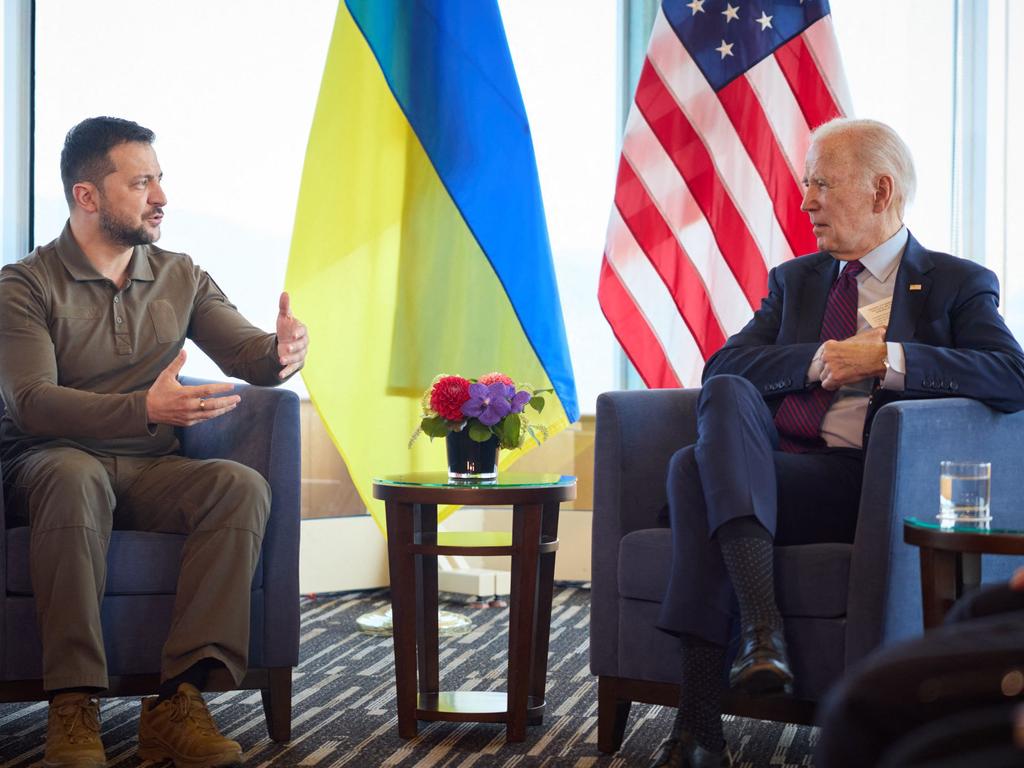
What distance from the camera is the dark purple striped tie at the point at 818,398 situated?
2600mm

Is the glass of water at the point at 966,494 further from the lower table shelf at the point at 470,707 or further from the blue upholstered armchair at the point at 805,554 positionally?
the lower table shelf at the point at 470,707

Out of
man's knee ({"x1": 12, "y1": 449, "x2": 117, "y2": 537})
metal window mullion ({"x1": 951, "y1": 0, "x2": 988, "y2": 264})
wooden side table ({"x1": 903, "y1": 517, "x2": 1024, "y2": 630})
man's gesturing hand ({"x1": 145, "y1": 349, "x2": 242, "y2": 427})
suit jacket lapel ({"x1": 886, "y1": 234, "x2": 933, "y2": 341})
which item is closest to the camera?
wooden side table ({"x1": 903, "y1": 517, "x2": 1024, "y2": 630})

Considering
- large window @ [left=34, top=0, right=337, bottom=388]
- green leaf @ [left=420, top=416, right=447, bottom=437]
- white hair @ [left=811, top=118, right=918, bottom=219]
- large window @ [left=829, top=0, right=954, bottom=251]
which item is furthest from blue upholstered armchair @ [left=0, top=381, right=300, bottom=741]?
large window @ [left=829, top=0, right=954, bottom=251]

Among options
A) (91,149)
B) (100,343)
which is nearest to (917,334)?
(100,343)

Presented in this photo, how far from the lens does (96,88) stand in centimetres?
412

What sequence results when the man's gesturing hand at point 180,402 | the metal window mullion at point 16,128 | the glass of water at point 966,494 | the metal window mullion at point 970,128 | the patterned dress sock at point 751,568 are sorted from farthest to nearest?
1. the metal window mullion at point 970,128
2. the metal window mullion at point 16,128
3. the man's gesturing hand at point 180,402
4. the patterned dress sock at point 751,568
5. the glass of water at point 966,494

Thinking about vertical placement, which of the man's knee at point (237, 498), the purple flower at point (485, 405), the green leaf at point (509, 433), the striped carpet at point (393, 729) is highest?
the purple flower at point (485, 405)

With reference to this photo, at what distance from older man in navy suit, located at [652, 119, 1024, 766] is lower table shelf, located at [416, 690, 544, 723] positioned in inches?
18.2

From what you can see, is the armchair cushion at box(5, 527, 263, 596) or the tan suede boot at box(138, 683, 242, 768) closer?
the tan suede boot at box(138, 683, 242, 768)

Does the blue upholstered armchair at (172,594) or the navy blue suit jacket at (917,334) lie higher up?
the navy blue suit jacket at (917,334)

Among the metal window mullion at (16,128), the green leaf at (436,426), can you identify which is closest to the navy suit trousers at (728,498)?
the green leaf at (436,426)

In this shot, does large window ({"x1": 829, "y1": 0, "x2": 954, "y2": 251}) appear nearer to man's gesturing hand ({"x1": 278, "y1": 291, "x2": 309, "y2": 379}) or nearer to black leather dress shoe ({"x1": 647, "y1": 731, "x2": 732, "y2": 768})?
man's gesturing hand ({"x1": 278, "y1": 291, "x2": 309, "y2": 379})

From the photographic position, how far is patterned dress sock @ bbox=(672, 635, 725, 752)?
2.21 meters

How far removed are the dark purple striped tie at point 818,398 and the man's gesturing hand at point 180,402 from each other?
1.13 m
